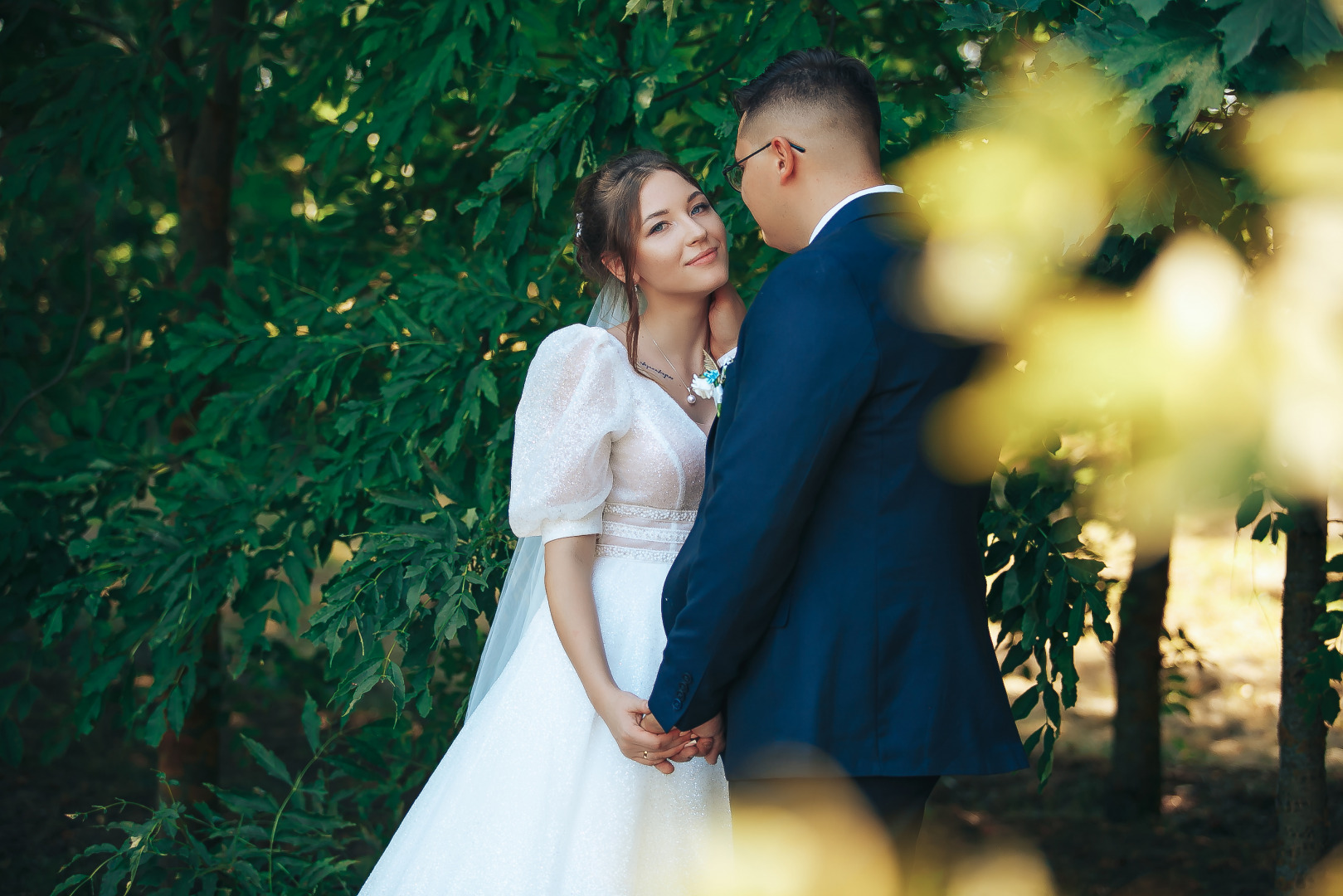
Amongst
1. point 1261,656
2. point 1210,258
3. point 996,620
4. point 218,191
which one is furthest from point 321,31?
point 1261,656

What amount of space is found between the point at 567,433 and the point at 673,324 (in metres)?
0.48

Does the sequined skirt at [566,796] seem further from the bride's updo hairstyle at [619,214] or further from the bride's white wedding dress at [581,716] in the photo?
the bride's updo hairstyle at [619,214]

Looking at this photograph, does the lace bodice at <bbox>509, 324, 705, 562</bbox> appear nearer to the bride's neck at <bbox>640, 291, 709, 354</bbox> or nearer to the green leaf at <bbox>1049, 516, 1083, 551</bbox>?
the bride's neck at <bbox>640, 291, 709, 354</bbox>

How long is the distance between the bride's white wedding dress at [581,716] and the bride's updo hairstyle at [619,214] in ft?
0.66

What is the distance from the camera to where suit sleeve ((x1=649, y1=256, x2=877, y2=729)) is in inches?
68.7

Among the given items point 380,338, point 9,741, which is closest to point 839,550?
point 380,338

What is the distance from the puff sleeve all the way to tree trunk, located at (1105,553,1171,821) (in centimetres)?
397

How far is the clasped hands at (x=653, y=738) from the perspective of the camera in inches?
82.0

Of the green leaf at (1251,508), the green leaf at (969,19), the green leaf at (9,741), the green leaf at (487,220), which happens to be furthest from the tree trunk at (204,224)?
the green leaf at (1251,508)

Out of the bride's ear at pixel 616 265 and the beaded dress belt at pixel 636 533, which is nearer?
the beaded dress belt at pixel 636 533

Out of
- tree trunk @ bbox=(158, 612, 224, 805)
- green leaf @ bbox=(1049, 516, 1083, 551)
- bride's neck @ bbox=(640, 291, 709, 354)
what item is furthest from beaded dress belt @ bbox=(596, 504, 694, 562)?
tree trunk @ bbox=(158, 612, 224, 805)

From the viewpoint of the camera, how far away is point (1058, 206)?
5.32 feet

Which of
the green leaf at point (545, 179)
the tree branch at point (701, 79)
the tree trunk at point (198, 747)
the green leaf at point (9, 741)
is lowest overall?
the tree trunk at point (198, 747)

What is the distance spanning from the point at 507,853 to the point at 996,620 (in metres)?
1.50
